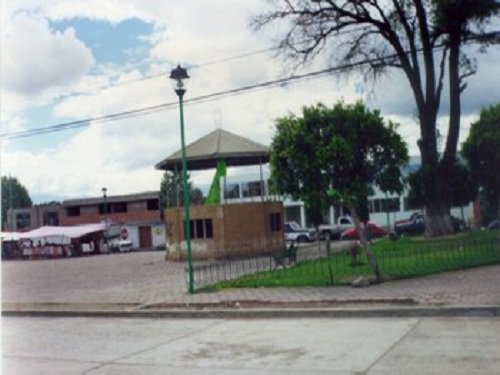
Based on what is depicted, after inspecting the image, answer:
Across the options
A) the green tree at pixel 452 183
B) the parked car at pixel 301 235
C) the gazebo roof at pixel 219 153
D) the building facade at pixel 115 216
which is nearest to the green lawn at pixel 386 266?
the green tree at pixel 452 183

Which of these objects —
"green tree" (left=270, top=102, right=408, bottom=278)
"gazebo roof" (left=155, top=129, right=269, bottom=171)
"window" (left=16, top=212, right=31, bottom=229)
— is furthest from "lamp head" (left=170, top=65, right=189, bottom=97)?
"window" (left=16, top=212, right=31, bottom=229)

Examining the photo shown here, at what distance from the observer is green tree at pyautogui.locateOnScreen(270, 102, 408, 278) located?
629 inches

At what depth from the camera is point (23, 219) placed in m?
81.6

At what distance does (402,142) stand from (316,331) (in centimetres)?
736

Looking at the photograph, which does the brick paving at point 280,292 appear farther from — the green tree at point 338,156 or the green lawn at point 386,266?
the green tree at point 338,156

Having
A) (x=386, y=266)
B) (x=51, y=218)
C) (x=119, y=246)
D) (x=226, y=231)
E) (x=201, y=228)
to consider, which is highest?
(x=51, y=218)

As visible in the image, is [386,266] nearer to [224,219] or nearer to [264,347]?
[264,347]

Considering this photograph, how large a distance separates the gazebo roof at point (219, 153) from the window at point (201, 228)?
2.92 metres

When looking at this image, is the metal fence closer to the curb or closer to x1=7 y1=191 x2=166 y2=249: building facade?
the curb

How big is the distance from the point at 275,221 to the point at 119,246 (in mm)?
27701

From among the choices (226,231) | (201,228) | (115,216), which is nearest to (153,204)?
(115,216)

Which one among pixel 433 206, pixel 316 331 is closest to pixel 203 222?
pixel 433 206

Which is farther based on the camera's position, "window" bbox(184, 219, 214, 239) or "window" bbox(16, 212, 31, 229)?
"window" bbox(16, 212, 31, 229)

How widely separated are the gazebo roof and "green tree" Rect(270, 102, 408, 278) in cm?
1480
